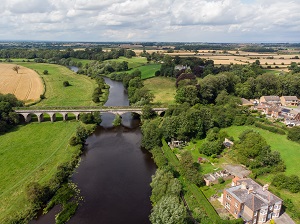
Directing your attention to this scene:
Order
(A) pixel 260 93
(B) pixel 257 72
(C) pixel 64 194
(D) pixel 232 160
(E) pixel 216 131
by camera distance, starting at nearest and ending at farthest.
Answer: (C) pixel 64 194 < (D) pixel 232 160 < (E) pixel 216 131 < (A) pixel 260 93 < (B) pixel 257 72

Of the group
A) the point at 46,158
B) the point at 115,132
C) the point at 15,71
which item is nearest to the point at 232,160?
the point at 115,132

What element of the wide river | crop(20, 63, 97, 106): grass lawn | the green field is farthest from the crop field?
the green field

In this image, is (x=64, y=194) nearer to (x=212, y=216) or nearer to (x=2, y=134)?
(x=212, y=216)

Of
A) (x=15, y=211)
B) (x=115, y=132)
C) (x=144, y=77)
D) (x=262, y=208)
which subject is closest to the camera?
(x=262, y=208)

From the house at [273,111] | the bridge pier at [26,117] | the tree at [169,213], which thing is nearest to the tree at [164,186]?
the tree at [169,213]

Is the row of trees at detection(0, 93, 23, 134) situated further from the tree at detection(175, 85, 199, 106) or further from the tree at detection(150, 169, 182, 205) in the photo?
the tree at detection(175, 85, 199, 106)
